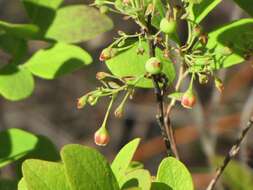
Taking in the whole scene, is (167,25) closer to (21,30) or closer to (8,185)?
(21,30)

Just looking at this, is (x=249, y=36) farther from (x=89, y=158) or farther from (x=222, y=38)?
(x=89, y=158)

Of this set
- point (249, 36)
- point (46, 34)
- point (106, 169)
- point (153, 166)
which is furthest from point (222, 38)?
point (153, 166)

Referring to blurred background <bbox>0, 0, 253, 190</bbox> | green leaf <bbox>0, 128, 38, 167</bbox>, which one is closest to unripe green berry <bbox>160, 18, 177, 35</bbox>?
green leaf <bbox>0, 128, 38, 167</bbox>

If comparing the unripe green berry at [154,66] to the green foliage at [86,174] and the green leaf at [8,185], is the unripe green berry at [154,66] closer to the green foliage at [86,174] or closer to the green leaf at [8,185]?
the green foliage at [86,174]

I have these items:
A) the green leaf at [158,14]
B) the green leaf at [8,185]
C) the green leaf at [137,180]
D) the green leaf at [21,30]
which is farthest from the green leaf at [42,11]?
the green leaf at [137,180]

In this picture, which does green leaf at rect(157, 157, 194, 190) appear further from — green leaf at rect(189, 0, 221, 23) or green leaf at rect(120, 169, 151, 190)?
green leaf at rect(189, 0, 221, 23)

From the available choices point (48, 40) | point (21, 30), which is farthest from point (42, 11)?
point (21, 30)
